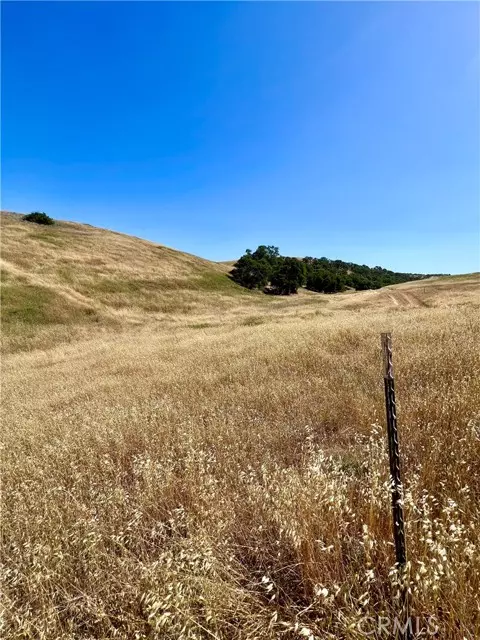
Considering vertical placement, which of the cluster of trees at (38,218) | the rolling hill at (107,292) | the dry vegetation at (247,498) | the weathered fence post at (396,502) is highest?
the cluster of trees at (38,218)

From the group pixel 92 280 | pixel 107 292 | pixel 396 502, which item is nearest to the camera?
pixel 396 502

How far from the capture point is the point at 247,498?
3.05 m

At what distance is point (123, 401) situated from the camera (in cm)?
711

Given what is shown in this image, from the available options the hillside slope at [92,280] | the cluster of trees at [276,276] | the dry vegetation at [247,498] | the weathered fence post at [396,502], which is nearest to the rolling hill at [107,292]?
the hillside slope at [92,280]

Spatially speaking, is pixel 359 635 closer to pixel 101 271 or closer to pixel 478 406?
pixel 478 406

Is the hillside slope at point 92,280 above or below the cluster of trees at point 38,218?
below

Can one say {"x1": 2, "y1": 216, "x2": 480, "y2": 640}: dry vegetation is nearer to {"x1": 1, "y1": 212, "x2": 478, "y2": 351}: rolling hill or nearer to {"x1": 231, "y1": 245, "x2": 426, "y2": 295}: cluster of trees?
{"x1": 1, "y1": 212, "x2": 478, "y2": 351}: rolling hill

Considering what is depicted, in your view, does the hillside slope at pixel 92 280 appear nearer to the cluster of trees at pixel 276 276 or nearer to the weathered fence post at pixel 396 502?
the cluster of trees at pixel 276 276

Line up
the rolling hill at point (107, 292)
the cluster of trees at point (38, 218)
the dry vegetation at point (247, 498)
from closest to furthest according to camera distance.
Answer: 1. the dry vegetation at point (247, 498)
2. the rolling hill at point (107, 292)
3. the cluster of trees at point (38, 218)

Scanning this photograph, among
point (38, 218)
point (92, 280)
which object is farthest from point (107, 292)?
point (38, 218)

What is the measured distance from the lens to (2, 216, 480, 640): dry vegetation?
6.56 feet

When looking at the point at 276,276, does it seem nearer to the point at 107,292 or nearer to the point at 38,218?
the point at 107,292

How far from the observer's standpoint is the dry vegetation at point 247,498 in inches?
78.7

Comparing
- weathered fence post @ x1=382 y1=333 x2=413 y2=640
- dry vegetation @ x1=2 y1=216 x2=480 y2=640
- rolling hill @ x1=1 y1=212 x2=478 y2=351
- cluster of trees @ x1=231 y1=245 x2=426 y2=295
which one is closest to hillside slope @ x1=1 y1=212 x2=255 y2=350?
rolling hill @ x1=1 y1=212 x2=478 y2=351
